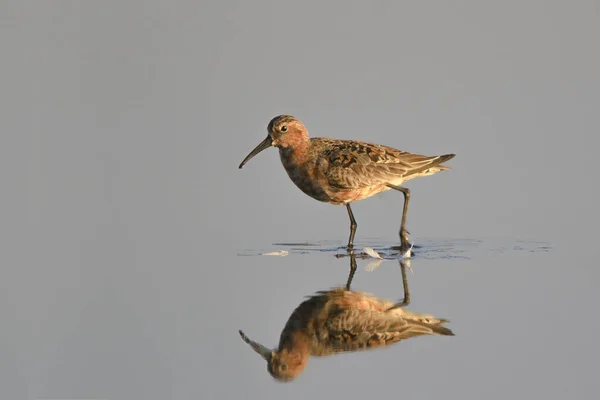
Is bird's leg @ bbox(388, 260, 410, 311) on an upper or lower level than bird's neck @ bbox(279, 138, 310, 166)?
lower

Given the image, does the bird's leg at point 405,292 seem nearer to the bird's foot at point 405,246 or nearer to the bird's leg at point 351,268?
the bird's leg at point 351,268

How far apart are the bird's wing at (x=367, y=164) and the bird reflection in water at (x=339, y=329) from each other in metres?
3.93

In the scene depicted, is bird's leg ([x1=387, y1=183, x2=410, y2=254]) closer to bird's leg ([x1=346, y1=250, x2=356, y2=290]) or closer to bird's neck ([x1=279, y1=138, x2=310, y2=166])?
bird's leg ([x1=346, y1=250, x2=356, y2=290])

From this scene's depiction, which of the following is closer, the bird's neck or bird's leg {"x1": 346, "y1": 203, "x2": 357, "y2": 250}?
bird's leg {"x1": 346, "y1": 203, "x2": 357, "y2": 250}

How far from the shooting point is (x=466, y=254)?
1062 cm

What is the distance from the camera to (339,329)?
23.6ft

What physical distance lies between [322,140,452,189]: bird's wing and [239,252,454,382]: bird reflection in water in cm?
393

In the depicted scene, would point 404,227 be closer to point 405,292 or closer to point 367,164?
point 367,164

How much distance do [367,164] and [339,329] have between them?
207 inches

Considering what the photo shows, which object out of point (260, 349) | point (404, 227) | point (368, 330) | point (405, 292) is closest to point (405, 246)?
point (404, 227)

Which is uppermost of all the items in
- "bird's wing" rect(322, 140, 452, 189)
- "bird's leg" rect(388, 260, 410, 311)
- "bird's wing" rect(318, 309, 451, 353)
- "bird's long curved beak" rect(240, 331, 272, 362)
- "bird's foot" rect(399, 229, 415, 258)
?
"bird's wing" rect(322, 140, 452, 189)

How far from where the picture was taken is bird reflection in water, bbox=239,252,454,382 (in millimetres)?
6629

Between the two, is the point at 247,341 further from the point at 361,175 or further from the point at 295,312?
the point at 361,175

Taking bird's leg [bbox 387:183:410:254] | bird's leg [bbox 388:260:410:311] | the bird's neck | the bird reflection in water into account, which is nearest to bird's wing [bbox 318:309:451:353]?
the bird reflection in water
